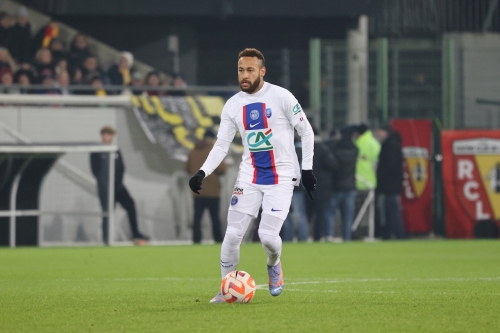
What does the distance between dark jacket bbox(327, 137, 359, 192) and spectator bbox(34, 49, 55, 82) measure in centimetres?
548

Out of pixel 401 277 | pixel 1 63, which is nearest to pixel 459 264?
pixel 401 277

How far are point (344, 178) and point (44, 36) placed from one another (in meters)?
6.43

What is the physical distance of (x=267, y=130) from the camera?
885cm

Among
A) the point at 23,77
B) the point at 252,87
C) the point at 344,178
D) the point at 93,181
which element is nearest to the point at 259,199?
the point at 252,87

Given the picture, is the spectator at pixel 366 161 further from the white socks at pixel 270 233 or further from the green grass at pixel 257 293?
the white socks at pixel 270 233

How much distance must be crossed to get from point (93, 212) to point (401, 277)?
30.9 ft

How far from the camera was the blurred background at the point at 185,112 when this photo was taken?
781 inches

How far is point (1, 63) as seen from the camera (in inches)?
798

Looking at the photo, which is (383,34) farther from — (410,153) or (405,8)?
(410,153)

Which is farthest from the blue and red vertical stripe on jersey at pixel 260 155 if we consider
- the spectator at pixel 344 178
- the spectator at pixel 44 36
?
the spectator at pixel 44 36

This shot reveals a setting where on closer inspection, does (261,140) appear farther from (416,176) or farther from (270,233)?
(416,176)

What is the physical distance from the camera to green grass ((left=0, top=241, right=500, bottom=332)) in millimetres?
7211

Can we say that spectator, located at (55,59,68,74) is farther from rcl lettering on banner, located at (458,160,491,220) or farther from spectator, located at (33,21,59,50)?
rcl lettering on banner, located at (458,160,491,220)

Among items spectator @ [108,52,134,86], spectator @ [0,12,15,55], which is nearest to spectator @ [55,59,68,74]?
spectator @ [0,12,15,55]
